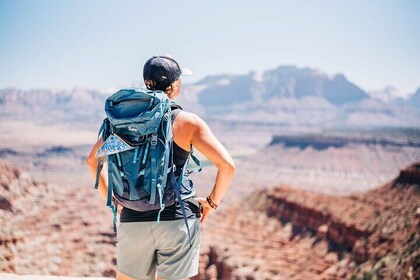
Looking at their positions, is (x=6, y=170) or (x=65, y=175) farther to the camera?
(x=65, y=175)

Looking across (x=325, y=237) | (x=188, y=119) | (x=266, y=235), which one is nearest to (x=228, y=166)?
(x=188, y=119)

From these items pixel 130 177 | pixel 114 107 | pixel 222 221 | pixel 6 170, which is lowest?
pixel 222 221

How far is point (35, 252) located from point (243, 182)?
67.4 meters

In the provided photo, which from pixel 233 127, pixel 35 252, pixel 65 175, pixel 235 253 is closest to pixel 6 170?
pixel 35 252

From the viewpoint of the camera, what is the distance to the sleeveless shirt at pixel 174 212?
89.9 inches

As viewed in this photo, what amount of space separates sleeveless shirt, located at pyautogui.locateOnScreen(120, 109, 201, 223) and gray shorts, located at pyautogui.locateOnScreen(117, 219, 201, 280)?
2 cm

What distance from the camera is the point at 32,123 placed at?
582 feet

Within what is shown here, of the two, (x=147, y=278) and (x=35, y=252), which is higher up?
(x=147, y=278)

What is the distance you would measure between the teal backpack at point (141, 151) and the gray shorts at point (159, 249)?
0.12 meters

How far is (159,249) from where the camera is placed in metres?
2.34

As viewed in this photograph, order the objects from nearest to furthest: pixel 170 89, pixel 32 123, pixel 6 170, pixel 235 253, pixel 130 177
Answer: pixel 130 177, pixel 170 89, pixel 235 253, pixel 6 170, pixel 32 123

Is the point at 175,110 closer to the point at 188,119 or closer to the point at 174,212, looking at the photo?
the point at 188,119

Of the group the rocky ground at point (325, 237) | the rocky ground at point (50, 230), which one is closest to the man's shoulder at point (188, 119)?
the rocky ground at point (325, 237)

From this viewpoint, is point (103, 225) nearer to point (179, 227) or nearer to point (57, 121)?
point (179, 227)
